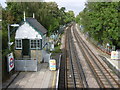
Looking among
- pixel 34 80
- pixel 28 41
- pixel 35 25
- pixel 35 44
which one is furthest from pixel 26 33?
pixel 34 80

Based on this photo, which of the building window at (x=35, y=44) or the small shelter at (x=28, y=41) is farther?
the building window at (x=35, y=44)

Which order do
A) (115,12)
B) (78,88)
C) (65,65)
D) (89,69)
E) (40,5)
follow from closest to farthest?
1. (78,88)
2. (89,69)
3. (65,65)
4. (115,12)
5. (40,5)

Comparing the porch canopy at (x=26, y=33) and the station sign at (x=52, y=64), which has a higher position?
the porch canopy at (x=26, y=33)

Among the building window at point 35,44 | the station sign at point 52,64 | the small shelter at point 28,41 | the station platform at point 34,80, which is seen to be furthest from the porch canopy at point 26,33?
the station platform at point 34,80

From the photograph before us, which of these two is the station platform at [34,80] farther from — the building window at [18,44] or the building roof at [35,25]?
the building roof at [35,25]

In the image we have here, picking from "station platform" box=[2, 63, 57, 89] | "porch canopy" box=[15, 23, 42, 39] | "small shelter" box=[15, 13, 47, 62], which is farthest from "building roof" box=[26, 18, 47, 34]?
"station platform" box=[2, 63, 57, 89]

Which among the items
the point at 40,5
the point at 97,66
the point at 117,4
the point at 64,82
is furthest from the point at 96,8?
the point at 64,82

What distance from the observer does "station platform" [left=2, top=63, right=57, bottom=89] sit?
41.2 ft

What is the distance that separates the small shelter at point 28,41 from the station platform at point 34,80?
2715 millimetres

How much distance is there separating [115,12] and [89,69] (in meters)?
10.9

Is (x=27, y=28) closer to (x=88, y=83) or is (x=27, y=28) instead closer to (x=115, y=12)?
(x=88, y=83)

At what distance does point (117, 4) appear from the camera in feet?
78.2

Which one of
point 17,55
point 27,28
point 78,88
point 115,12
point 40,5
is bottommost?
point 78,88

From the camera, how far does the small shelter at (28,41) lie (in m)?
17.9
